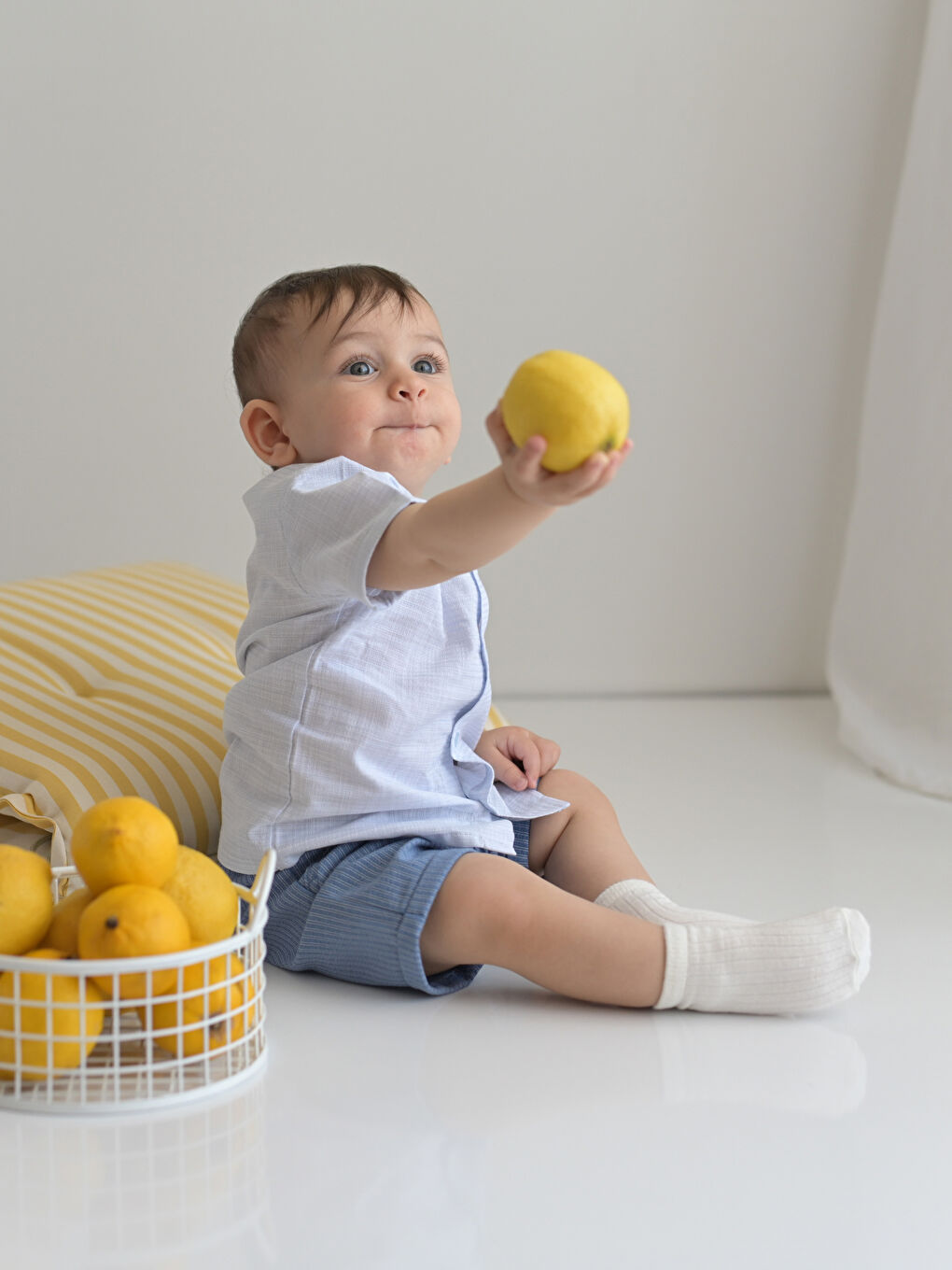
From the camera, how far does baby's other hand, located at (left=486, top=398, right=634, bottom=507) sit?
88 centimetres

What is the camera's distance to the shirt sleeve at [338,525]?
105 centimetres

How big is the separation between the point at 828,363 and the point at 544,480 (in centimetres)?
195

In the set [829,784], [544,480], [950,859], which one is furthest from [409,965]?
[829,784]

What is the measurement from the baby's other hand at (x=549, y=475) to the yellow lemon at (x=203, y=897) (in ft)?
1.18

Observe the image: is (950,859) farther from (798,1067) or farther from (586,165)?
(586,165)

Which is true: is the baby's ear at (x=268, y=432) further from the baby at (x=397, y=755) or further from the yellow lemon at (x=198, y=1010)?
the yellow lemon at (x=198, y=1010)

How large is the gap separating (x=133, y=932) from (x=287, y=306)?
614mm

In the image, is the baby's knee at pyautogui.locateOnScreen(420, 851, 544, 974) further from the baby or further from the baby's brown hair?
the baby's brown hair

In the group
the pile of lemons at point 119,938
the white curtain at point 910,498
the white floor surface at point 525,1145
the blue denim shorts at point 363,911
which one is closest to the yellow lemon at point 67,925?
the pile of lemons at point 119,938

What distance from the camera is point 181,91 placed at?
8.14 ft

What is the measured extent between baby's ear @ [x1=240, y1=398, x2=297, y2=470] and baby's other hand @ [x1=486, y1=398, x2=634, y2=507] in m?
0.39

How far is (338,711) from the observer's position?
46.8 inches

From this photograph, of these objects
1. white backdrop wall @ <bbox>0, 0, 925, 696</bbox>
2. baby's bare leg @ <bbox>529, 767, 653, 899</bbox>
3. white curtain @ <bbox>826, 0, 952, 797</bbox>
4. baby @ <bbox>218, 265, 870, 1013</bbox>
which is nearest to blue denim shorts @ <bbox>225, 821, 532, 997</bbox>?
baby @ <bbox>218, 265, 870, 1013</bbox>

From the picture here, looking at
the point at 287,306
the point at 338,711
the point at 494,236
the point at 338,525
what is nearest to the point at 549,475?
the point at 338,525
